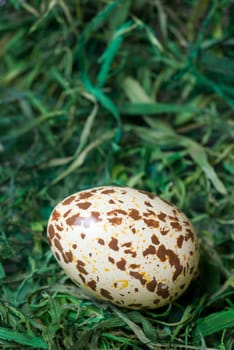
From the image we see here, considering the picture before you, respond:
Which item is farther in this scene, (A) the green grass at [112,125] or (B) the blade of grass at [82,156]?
(B) the blade of grass at [82,156]

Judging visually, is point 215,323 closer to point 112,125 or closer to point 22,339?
point 22,339

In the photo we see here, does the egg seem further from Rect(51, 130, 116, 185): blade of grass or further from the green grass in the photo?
Rect(51, 130, 116, 185): blade of grass

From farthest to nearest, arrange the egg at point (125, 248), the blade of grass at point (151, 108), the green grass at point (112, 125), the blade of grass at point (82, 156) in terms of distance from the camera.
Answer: the blade of grass at point (151, 108) → the blade of grass at point (82, 156) → the green grass at point (112, 125) → the egg at point (125, 248)

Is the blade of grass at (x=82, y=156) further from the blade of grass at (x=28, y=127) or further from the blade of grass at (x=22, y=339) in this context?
the blade of grass at (x=22, y=339)

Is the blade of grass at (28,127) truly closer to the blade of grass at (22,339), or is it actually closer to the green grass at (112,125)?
the green grass at (112,125)

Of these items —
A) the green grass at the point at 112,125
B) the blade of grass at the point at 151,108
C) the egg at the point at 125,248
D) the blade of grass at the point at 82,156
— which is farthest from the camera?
the blade of grass at the point at 151,108

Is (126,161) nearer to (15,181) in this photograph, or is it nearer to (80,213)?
(15,181)

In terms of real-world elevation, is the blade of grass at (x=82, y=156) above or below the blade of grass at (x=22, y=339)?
above

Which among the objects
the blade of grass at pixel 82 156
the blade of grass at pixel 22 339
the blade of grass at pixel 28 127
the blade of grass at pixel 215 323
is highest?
the blade of grass at pixel 28 127

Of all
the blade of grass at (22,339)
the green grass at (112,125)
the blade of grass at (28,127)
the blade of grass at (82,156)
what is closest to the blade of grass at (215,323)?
the green grass at (112,125)
